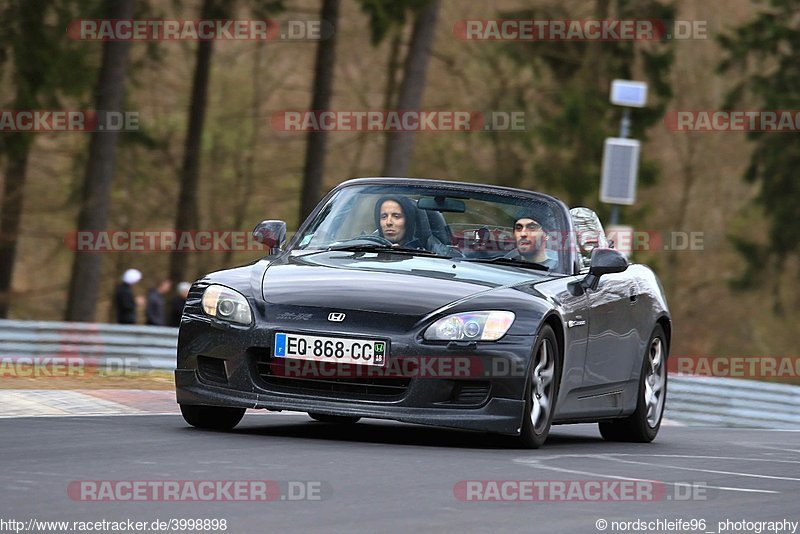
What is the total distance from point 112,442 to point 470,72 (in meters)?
32.8

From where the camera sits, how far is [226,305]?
9.09m

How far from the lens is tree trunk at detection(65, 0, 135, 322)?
24.9 metres

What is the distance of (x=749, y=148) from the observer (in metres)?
44.7

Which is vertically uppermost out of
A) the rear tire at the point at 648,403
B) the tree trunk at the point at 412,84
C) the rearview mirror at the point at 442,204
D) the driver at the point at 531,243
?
the tree trunk at the point at 412,84

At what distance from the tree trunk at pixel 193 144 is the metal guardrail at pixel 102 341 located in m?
16.6

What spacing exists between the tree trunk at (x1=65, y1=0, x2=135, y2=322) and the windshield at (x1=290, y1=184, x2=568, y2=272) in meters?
14.9

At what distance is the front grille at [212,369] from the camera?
9.08 metres

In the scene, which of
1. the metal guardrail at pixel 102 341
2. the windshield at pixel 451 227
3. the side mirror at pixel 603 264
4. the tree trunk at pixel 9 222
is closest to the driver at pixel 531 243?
the windshield at pixel 451 227

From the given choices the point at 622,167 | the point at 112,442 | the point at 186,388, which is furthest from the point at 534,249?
the point at 622,167

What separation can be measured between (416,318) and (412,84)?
21.1 m

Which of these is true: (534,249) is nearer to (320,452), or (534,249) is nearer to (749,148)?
(320,452)

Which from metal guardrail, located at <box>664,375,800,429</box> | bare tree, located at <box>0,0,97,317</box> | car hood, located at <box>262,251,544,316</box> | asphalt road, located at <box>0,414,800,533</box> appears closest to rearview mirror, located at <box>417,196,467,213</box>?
car hood, located at <box>262,251,544,316</box>

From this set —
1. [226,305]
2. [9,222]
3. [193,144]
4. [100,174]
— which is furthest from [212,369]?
[9,222]

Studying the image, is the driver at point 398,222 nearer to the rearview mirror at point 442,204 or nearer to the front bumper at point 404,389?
the rearview mirror at point 442,204
